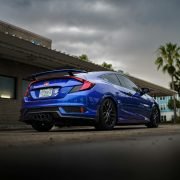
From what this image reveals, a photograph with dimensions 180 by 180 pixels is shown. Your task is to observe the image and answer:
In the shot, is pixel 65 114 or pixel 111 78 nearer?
pixel 65 114

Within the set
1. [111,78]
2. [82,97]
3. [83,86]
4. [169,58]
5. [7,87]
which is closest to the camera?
[82,97]

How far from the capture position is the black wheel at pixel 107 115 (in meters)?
6.92

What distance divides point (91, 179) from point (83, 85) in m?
5.20

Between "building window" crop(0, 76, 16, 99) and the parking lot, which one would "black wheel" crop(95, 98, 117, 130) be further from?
"building window" crop(0, 76, 16, 99)

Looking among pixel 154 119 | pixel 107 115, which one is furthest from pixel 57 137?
pixel 154 119

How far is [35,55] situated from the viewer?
50.3 ft

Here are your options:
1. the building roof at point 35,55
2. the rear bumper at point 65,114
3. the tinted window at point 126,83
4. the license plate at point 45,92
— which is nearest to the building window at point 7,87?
the building roof at point 35,55

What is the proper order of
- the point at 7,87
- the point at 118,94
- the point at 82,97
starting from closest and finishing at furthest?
the point at 82,97
the point at 118,94
the point at 7,87

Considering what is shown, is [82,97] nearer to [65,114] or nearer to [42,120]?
[65,114]

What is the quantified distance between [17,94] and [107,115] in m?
10.3

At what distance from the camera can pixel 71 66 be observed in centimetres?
1806

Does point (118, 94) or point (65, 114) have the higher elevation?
point (118, 94)

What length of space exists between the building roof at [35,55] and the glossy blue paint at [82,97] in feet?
19.6

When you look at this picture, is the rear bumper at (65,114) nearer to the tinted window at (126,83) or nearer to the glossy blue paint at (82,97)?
the glossy blue paint at (82,97)
